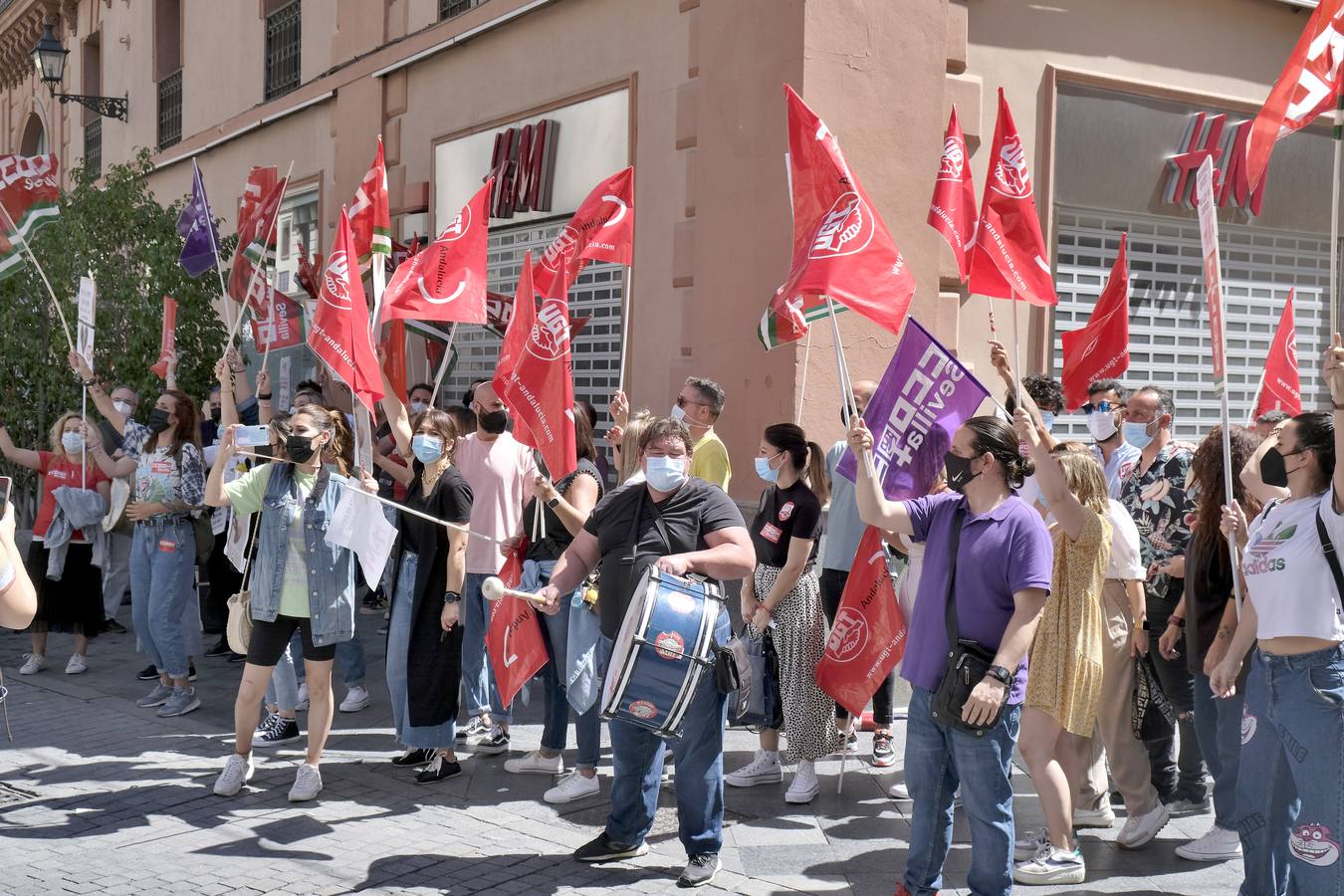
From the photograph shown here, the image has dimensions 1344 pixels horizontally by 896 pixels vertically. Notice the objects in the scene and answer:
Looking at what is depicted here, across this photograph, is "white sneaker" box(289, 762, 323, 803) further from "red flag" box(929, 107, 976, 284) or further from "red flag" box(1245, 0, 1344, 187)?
"red flag" box(1245, 0, 1344, 187)

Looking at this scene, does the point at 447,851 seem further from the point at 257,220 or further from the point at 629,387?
the point at 257,220

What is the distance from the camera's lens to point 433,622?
257 inches

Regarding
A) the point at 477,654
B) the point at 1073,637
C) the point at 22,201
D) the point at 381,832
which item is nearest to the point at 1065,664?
the point at 1073,637

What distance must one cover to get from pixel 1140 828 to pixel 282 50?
14.8 meters

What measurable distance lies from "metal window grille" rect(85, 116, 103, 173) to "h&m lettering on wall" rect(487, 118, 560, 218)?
14382mm

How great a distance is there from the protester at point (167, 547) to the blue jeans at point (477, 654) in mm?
1967

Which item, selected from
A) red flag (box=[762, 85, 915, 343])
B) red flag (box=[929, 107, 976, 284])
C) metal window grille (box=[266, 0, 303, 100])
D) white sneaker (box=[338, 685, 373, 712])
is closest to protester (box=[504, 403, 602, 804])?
red flag (box=[762, 85, 915, 343])

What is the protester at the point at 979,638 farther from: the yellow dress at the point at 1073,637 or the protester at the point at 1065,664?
the yellow dress at the point at 1073,637

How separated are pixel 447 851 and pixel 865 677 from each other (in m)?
2.07

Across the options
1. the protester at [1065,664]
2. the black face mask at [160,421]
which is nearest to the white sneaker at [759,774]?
the protester at [1065,664]

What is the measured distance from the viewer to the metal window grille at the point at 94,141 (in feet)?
77.7

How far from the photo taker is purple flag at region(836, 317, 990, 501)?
5539 millimetres

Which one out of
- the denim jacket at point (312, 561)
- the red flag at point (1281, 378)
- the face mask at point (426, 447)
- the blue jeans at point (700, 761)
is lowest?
the blue jeans at point (700, 761)

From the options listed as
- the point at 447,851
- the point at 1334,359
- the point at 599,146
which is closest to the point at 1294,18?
the point at 599,146
